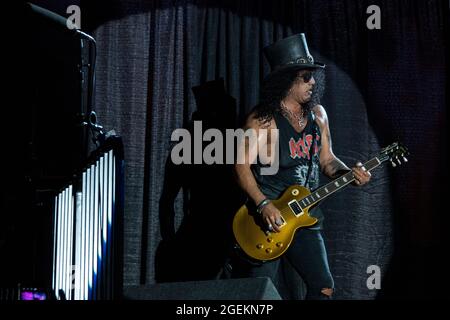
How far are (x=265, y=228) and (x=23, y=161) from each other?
4.62 ft

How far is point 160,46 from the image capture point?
4371mm

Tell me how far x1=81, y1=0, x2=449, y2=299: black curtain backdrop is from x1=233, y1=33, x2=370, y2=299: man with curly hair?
1.96ft

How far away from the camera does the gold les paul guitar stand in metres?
3.47

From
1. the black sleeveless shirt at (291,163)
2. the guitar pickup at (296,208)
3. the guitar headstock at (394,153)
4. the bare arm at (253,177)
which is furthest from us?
the guitar headstock at (394,153)

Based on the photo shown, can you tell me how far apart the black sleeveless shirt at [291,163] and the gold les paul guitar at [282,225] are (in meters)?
0.08

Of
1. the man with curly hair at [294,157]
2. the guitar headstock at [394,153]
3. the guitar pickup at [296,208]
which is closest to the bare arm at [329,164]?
the man with curly hair at [294,157]

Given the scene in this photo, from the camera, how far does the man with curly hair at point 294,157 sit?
3.50 meters

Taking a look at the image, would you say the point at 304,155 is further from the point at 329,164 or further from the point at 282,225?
the point at 282,225

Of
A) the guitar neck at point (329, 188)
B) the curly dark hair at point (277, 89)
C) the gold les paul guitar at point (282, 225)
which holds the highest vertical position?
the curly dark hair at point (277, 89)

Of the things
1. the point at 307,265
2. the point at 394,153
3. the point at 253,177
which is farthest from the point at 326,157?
the point at 307,265

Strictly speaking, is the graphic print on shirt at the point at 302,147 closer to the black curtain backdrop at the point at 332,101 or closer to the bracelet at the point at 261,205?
the bracelet at the point at 261,205

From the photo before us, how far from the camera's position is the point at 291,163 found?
3.66 meters

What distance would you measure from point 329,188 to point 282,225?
409 millimetres
